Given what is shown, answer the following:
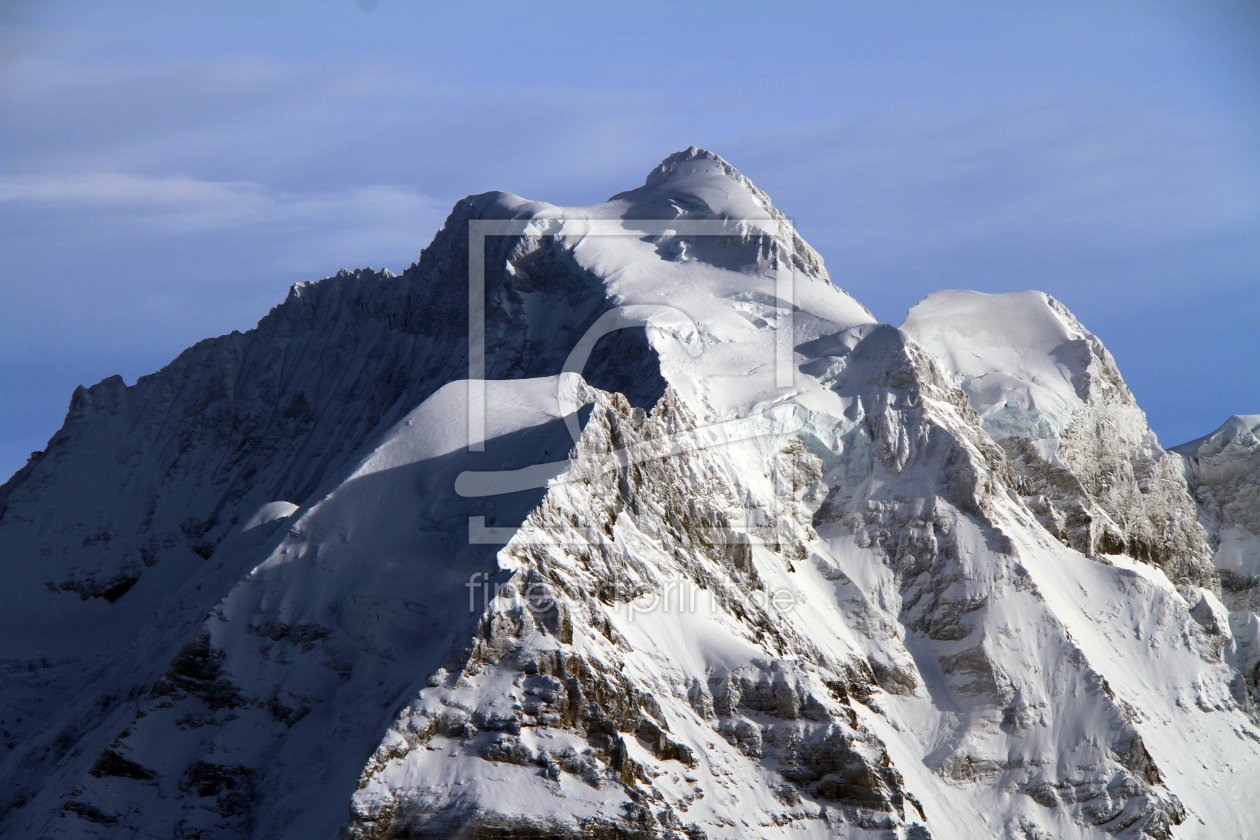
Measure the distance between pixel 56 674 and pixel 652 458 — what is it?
54126mm

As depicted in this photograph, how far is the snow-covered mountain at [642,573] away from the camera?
92.1m

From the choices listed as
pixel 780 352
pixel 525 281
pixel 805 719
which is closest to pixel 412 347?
pixel 525 281

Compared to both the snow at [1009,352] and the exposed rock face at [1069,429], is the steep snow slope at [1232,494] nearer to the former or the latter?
the exposed rock face at [1069,429]

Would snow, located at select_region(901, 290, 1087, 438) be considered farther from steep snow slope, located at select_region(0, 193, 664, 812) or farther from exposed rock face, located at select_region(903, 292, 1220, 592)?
steep snow slope, located at select_region(0, 193, 664, 812)

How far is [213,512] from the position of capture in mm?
159125

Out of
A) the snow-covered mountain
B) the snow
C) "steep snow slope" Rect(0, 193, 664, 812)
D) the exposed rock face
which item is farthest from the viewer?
the snow

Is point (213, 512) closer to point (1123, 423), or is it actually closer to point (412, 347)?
point (412, 347)

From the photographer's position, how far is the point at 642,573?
102m

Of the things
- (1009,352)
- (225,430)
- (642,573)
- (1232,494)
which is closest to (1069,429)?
(1009,352)

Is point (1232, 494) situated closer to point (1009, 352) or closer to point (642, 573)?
point (1009, 352)

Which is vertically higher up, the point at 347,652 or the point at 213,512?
the point at 213,512

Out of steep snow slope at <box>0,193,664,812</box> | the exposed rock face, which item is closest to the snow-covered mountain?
the exposed rock face

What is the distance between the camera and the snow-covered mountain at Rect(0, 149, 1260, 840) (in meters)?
92.1

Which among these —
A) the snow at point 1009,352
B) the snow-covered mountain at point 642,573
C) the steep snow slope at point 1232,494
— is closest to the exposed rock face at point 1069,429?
the snow at point 1009,352
